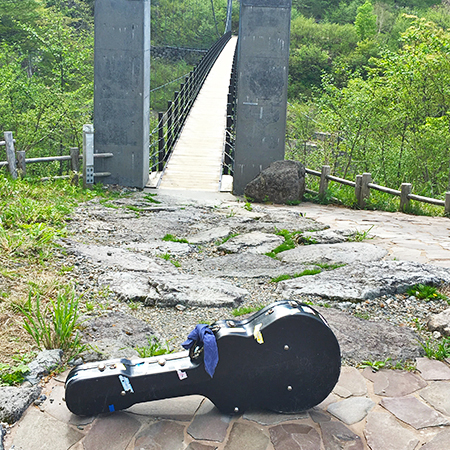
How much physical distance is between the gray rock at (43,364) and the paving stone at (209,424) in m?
0.86

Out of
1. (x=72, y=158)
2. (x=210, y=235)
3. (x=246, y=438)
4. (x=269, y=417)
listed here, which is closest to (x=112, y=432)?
(x=246, y=438)

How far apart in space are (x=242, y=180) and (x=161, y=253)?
448cm

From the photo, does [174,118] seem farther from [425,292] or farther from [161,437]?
[161,437]

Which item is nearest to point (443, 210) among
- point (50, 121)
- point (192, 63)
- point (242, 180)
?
point (242, 180)

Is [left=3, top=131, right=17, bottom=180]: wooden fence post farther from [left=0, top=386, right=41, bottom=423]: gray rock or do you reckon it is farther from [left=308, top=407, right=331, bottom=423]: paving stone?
[left=308, top=407, right=331, bottom=423]: paving stone

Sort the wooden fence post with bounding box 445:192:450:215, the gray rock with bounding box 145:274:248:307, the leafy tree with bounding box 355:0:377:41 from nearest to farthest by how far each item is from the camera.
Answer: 1. the gray rock with bounding box 145:274:248:307
2. the wooden fence post with bounding box 445:192:450:215
3. the leafy tree with bounding box 355:0:377:41

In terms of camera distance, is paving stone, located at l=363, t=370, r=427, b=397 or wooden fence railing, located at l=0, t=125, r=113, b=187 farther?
wooden fence railing, located at l=0, t=125, r=113, b=187

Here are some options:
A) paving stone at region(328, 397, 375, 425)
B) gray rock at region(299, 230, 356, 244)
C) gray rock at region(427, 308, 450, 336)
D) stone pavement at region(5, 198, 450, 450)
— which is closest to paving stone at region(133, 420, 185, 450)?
stone pavement at region(5, 198, 450, 450)

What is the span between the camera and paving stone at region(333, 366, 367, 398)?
8.70ft

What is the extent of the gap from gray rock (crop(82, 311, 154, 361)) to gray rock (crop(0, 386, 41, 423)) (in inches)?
16.7

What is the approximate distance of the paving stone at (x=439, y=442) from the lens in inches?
A: 86.8

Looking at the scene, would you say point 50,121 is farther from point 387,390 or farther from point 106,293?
point 387,390

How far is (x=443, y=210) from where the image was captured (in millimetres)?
8609

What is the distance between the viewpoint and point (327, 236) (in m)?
5.68
